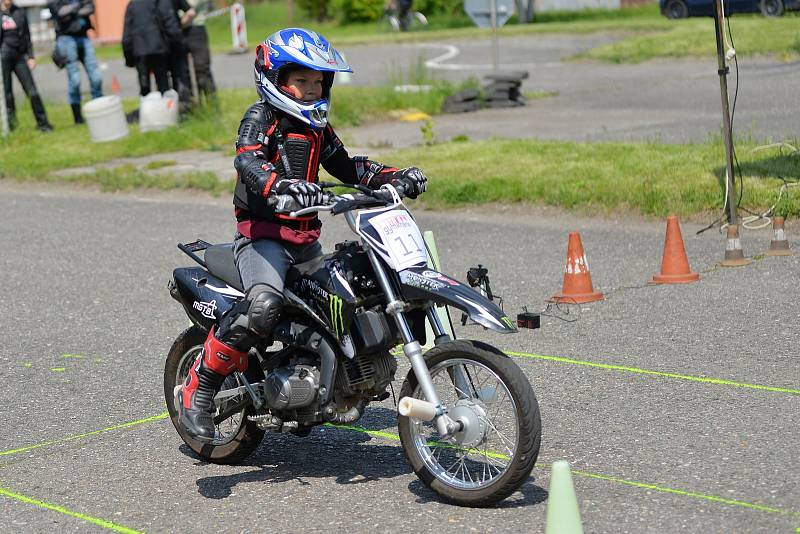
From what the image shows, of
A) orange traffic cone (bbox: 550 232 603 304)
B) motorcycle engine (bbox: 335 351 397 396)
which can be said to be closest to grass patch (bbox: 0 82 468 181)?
orange traffic cone (bbox: 550 232 603 304)

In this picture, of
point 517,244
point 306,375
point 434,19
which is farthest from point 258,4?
point 306,375

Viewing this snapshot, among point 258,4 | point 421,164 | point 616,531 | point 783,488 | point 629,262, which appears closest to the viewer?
point 616,531

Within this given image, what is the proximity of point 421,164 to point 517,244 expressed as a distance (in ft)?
13.0

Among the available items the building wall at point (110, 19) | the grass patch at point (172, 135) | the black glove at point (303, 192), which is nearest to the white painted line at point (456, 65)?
the grass patch at point (172, 135)

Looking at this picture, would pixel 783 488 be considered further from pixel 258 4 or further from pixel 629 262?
pixel 258 4

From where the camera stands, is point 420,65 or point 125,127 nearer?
point 125,127

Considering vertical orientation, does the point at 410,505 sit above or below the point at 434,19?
above

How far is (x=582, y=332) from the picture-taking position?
8617mm

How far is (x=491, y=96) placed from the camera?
68.6ft

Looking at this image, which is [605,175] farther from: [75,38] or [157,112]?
[75,38]

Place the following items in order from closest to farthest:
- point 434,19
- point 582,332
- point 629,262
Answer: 1. point 582,332
2. point 629,262
3. point 434,19

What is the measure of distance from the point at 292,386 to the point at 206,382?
0.44 meters

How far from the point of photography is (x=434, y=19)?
4584 centimetres

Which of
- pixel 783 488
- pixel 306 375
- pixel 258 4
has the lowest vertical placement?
pixel 258 4
